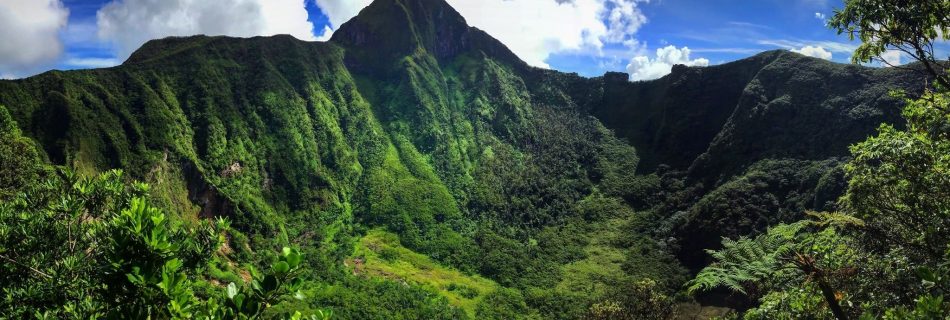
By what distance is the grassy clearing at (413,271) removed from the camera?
318ft

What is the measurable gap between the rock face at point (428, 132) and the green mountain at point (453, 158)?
529mm

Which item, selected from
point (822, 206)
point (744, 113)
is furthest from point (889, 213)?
point (744, 113)

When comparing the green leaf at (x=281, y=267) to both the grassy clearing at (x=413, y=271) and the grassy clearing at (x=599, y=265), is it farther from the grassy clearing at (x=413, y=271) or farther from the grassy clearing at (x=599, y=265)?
the grassy clearing at (x=599, y=265)

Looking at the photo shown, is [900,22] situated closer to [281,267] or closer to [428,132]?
[281,267]

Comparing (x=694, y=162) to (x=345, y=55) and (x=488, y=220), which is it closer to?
(x=488, y=220)

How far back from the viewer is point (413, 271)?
105125mm

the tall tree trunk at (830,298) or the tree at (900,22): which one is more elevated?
the tree at (900,22)

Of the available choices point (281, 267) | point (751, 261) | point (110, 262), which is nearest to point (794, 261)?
point (751, 261)

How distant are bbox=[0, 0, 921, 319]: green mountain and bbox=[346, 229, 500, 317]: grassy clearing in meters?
0.58

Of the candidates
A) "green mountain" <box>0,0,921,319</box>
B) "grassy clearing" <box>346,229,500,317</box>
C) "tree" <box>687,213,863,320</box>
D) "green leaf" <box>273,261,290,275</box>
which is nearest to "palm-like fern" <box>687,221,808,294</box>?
"tree" <box>687,213,863,320</box>

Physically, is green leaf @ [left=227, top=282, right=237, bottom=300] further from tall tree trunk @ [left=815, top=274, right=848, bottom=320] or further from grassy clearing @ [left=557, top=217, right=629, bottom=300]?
grassy clearing @ [left=557, top=217, right=629, bottom=300]

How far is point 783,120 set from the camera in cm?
11925

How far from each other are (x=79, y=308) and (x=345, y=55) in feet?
617

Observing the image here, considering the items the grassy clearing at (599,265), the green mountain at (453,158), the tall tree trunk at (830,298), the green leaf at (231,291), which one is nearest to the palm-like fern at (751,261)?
the tall tree trunk at (830,298)
